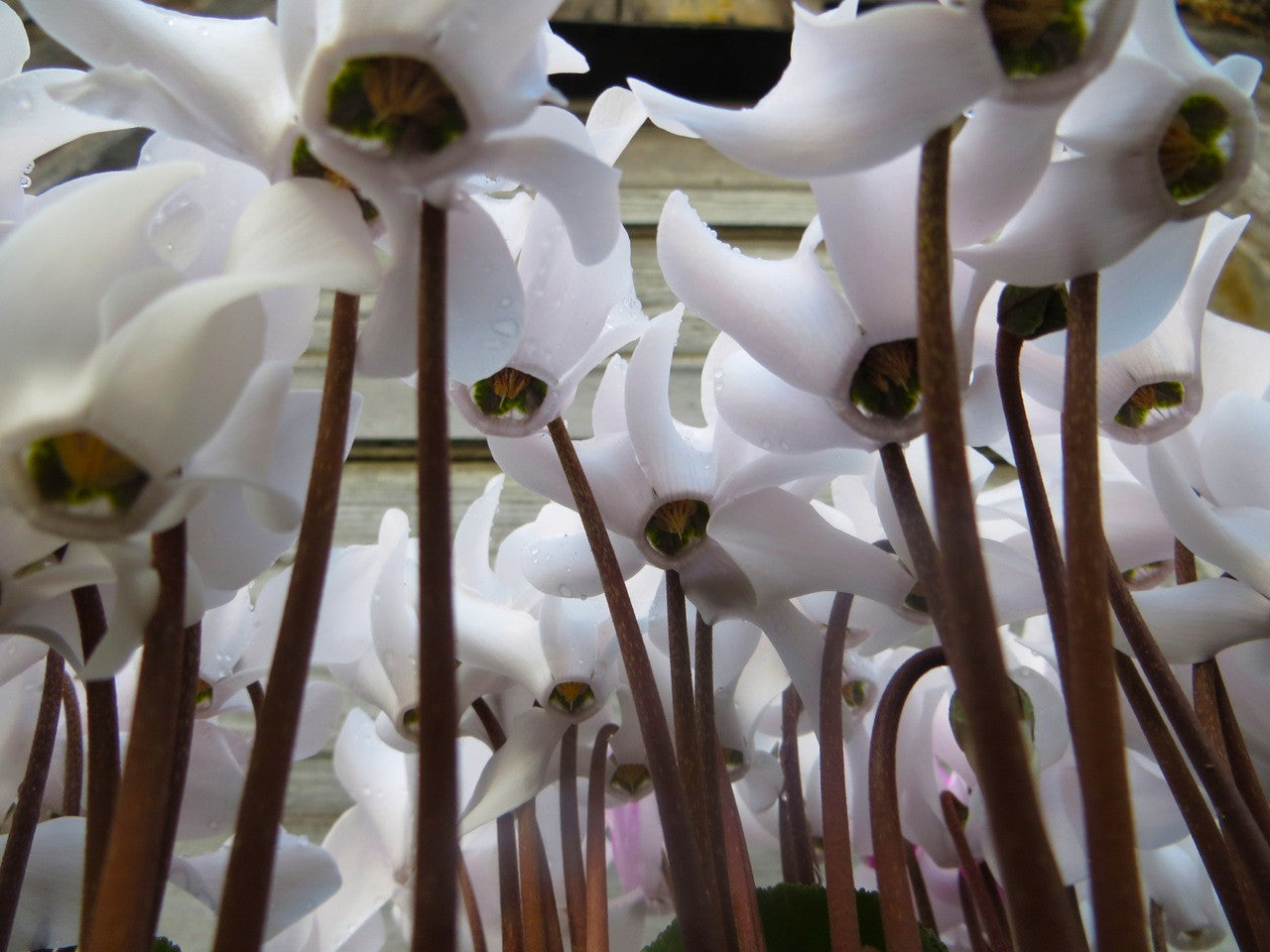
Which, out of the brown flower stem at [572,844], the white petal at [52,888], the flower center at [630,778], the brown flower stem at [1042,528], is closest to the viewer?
the brown flower stem at [1042,528]

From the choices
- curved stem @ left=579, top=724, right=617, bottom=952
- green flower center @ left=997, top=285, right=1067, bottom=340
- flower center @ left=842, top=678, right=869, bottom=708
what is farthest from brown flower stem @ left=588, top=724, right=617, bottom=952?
green flower center @ left=997, top=285, right=1067, bottom=340

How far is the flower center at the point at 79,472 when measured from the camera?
29 centimetres

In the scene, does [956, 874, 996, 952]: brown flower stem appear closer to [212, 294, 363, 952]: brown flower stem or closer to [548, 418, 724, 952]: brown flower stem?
[548, 418, 724, 952]: brown flower stem

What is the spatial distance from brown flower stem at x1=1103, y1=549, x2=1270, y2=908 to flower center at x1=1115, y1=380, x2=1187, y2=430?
0.11 m

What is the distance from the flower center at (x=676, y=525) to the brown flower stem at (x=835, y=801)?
0.08 m

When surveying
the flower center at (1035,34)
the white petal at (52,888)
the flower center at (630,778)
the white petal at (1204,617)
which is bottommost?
the white petal at (52,888)

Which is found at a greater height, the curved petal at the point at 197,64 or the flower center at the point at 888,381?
the curved petal at the point at 197,64

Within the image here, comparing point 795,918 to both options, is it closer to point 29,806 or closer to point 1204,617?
point 1204,617

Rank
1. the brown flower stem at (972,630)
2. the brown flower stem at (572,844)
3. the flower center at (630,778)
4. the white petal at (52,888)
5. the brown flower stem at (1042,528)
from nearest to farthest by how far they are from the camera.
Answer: the brown flower stem at (972,630) < the brown flower stem at (1042,528) < the white petal at (52,888) < the brown flower stem at (572,844) < the flower center at (630,778)

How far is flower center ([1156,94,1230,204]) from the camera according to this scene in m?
0.35

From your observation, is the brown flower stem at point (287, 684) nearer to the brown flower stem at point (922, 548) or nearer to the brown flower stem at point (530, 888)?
the brown flower stem at point (922, 548)

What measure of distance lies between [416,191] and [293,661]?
14 centimetres

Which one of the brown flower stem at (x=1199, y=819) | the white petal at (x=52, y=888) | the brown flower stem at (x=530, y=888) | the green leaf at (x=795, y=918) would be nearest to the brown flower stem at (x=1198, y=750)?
the brown flower stem at (x=1199, y=819)

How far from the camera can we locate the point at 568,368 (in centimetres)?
48
